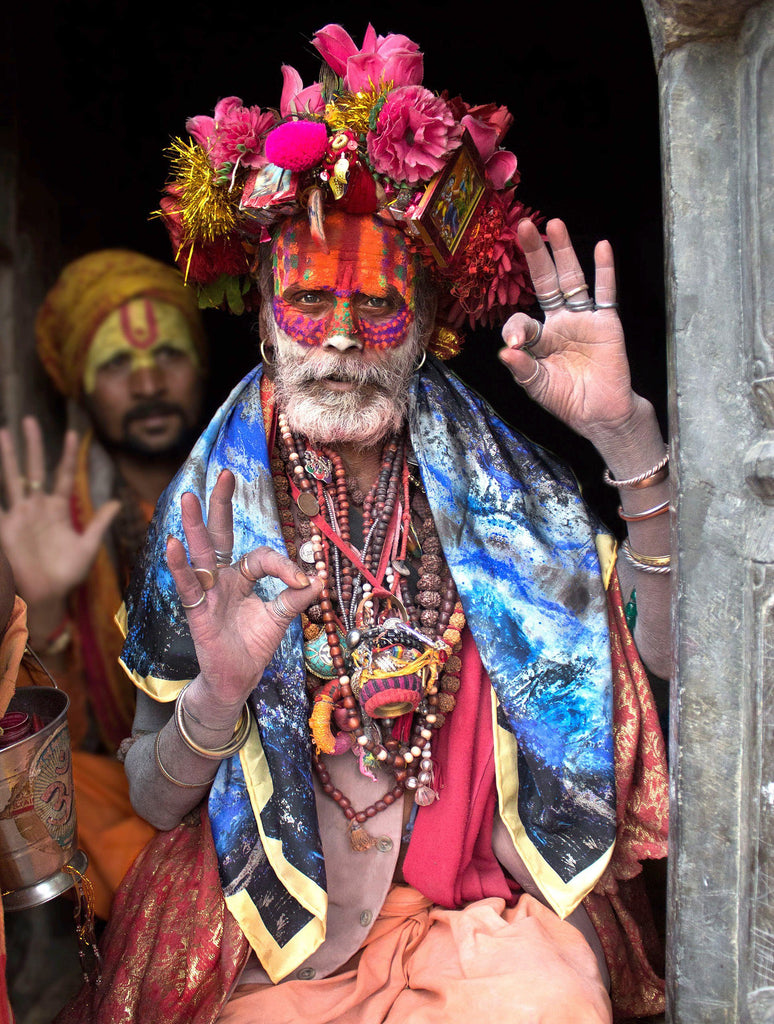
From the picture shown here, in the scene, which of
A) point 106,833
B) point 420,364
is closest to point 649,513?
point 420,364

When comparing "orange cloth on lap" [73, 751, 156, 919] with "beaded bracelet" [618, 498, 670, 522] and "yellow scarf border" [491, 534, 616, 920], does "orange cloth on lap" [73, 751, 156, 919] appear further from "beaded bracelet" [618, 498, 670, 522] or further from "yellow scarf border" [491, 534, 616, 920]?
"beaded bracelet" [618, 498, 670, 522]

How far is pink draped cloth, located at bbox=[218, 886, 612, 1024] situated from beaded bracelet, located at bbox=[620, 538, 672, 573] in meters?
0.85

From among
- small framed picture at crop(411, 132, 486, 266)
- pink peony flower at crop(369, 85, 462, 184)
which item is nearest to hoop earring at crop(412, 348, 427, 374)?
small framed picture at crop(411, 132, 486, 266)

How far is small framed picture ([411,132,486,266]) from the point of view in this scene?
2469mm

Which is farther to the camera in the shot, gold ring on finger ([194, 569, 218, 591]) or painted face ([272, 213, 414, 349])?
painted face ([272, 213, 414, 349])

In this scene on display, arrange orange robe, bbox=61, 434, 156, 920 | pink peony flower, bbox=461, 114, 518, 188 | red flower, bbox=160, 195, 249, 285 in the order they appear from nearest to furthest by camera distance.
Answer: pink peony flower, bbox=461, 114, 518, 188 → red flower, bbox=160, 195, 249, 285 → orange robe, bbox=61, 434, 156, 920

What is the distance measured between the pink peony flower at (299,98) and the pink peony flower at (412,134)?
9.0 inches

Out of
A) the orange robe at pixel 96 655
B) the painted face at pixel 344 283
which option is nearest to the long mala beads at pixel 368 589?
the painted face at pixel 344 283

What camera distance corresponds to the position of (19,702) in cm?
227

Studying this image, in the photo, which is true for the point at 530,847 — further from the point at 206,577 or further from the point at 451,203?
the point at 451,203

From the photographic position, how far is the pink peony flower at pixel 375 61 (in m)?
2.49

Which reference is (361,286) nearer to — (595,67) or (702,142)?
(702,142)

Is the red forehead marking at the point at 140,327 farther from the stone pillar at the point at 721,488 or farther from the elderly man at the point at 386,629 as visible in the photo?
the stone pillar at the point at 721,488

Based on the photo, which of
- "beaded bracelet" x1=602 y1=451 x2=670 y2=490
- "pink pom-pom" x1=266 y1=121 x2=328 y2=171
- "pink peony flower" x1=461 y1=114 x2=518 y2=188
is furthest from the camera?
"pink peony flower" x1=461 y1=114 x2=518 y2=188
